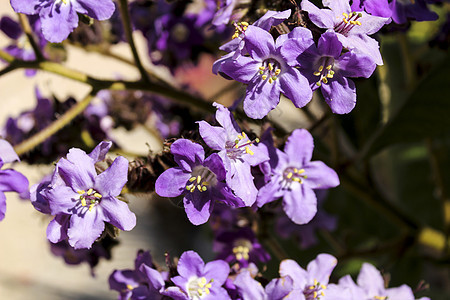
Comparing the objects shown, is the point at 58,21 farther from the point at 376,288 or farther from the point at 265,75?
the point at 376,288

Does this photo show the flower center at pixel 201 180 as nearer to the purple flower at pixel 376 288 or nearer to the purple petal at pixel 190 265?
the purple petal at pixel 190 265

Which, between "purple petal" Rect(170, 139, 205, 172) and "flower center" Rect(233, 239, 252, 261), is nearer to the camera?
"purple petal" Rect(170, 139, 205, 172)

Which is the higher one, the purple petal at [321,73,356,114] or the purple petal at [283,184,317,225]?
the purple petal at [321,73,356,114]

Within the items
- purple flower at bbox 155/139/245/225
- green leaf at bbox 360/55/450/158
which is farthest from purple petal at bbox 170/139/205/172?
green leaf at bbox 360/55/450/158

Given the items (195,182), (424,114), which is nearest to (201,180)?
(195,182)

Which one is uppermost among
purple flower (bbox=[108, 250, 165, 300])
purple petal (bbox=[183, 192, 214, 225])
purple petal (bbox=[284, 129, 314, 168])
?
purple petal (bbox=[183, 192, 214, 225])

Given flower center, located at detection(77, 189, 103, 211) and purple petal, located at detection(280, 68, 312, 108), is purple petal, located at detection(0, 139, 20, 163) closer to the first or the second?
flower center, located at detection(77, 189, 103, 211)
